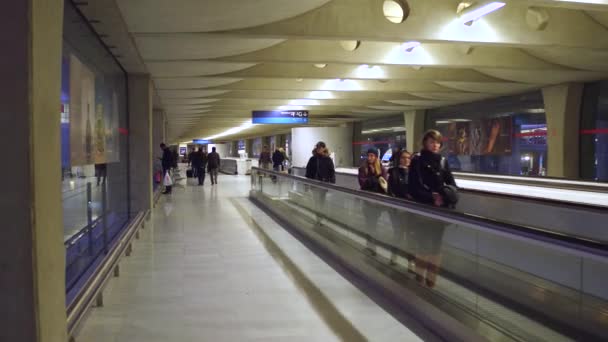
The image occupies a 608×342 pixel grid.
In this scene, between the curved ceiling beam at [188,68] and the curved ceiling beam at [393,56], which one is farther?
the curved ceiling beam at [393,56]

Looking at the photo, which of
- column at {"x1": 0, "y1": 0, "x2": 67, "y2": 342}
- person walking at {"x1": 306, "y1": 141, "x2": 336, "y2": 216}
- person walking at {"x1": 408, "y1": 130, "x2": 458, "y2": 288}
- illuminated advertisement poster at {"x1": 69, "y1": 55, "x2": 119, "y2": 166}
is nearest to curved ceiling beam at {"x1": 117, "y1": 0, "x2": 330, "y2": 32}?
illuminated advertisement poster at {"x1": 69, "y1": 55, "x2": 119, "y2": 166}

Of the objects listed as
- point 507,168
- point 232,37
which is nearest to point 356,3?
point 232,37

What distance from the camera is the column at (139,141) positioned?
11938mm

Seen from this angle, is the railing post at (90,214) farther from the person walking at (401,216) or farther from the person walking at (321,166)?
the person walking at (321,166)

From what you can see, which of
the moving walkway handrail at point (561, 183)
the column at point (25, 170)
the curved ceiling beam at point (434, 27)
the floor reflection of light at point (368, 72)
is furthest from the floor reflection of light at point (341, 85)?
the column at point (25, 170)

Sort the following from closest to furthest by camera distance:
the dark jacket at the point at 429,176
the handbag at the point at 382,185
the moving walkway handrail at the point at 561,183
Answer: the dark jacket at the point at 429,176, the handbag at the point at 382,185, the moving walkway handrail at the point at 561,183

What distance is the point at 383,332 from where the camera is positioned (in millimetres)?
4219

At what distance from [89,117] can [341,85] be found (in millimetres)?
12642

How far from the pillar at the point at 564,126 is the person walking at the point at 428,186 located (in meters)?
13.3

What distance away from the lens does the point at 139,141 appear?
12.0 meters

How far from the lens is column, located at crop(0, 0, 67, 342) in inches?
96.5

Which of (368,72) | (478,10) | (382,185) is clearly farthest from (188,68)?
(478,10)

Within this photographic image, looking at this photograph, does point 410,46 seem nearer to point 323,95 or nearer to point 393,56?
point 393,56

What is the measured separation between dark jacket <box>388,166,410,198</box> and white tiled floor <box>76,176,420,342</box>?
1.32m
